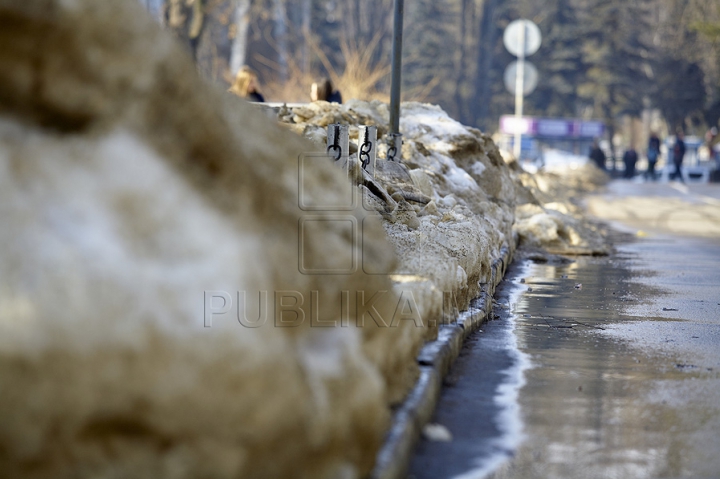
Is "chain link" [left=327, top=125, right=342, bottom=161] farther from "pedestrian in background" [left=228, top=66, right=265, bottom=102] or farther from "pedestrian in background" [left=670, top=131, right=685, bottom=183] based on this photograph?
"pedestrian in background" [left=670, top=131, right=685, bottom=183]

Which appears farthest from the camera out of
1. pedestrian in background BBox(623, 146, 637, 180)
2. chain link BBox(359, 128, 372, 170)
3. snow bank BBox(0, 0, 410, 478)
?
pedestrian in background BBox(623, 146, 637, 180)

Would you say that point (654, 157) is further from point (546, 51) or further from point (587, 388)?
point (587, 388)

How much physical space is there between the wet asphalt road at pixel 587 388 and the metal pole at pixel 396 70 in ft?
7.20

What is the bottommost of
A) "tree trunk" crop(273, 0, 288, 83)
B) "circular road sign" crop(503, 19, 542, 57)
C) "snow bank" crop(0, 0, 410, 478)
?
"snow bank" crop(0, 0, 410, 478)

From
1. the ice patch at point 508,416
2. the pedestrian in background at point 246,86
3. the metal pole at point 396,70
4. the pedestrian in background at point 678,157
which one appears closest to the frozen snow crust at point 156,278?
the ice patch at point 508,416

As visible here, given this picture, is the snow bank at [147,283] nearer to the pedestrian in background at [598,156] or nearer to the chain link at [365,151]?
the chain link at [365,151]

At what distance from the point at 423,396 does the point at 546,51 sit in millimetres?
63269

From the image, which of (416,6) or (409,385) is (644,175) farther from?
(409,385)

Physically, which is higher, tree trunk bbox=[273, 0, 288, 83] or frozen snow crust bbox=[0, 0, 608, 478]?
tree trunk bbox=[273, 0, 288, 83]

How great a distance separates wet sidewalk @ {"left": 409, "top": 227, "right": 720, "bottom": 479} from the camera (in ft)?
14.2

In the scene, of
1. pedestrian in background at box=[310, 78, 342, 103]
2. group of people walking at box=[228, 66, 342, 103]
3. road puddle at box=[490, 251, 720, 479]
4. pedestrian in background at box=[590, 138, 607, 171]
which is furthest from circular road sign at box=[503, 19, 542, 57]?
pedestrian in background at box=[590, 138, 607, 171]

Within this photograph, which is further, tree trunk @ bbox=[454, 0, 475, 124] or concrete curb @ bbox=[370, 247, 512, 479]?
tree trunk @ bbox=[454, 0, 475, 124]

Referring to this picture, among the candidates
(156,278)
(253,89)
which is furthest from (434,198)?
(156,278)

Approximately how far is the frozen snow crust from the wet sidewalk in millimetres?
747
